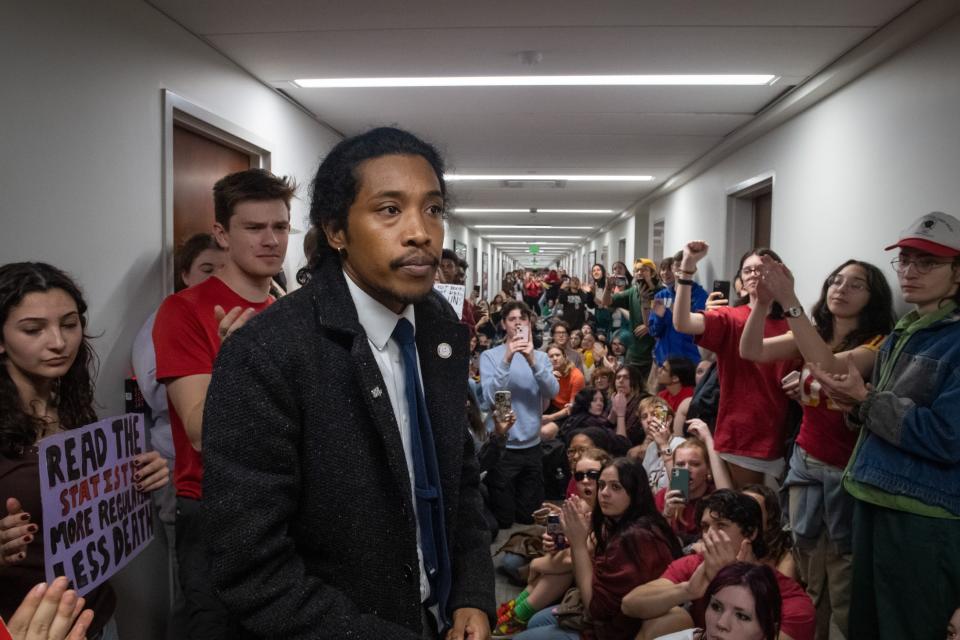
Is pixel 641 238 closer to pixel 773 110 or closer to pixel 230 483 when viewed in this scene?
pixel 773 110

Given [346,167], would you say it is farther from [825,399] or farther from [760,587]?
[825,399]

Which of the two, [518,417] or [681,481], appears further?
[518,417]

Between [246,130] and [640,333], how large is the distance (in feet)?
14.8

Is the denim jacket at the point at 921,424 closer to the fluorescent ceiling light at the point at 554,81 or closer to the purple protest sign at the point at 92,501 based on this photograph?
the purple protest sign at the point at 92,501

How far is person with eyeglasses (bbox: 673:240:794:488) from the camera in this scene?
139 inches

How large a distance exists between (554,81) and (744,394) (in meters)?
2.25

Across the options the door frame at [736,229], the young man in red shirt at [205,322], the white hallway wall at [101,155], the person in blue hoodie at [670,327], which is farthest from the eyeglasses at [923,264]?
the door frame at [736,229]

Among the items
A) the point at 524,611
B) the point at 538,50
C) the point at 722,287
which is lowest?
the point at 524,611

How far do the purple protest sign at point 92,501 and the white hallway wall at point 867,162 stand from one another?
3.36 meters

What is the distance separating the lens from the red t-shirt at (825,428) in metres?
2.94

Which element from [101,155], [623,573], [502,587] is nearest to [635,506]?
[623,573]

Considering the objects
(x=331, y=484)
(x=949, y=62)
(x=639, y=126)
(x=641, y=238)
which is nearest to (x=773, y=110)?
(x=639, y=126)

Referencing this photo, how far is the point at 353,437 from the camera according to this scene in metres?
1.16

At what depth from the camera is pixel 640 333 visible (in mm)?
7262
